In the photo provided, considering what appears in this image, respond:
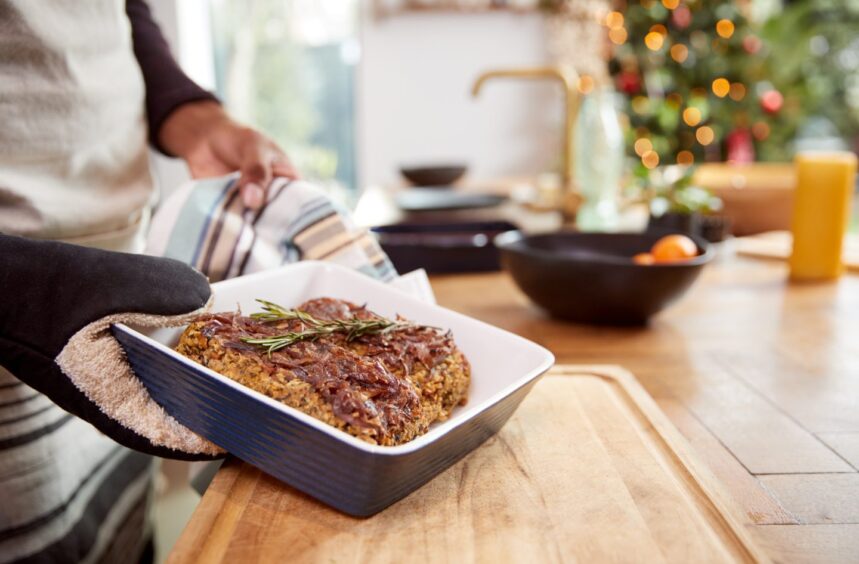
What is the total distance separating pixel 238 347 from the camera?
620 millimetres

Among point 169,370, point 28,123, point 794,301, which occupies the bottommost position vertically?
point 794,301

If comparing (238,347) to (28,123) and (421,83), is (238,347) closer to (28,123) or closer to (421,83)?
(28,123)

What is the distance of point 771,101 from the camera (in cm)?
Answer: 482

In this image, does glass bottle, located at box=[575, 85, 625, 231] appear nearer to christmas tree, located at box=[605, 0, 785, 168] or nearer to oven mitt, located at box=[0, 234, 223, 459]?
oven mitt, located at box=[0, 234, 223, 459]

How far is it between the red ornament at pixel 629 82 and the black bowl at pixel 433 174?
2.71m

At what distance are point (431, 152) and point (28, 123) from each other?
→ 164 inches

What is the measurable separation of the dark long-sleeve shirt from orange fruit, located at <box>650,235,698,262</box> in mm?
707

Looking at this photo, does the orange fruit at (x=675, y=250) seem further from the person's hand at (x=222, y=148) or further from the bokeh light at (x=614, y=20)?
the bokeh light at (x=614, y=20)

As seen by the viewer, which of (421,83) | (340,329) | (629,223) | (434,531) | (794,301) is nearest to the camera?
(434,531)

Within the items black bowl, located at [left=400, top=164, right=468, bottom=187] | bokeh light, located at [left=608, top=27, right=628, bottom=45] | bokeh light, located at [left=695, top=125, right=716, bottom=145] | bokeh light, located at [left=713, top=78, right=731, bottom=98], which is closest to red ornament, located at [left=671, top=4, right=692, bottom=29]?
bokeh light, located at [left=608, top=27, right=628, bottom=45]

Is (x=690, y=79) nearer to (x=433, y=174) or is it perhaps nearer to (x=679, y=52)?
(x=679, y=52)

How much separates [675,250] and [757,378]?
28 cm

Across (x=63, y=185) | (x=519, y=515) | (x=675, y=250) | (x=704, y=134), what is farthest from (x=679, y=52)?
(x=519, y=515)

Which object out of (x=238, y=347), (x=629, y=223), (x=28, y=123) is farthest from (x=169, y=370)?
(x=629, y=223)
